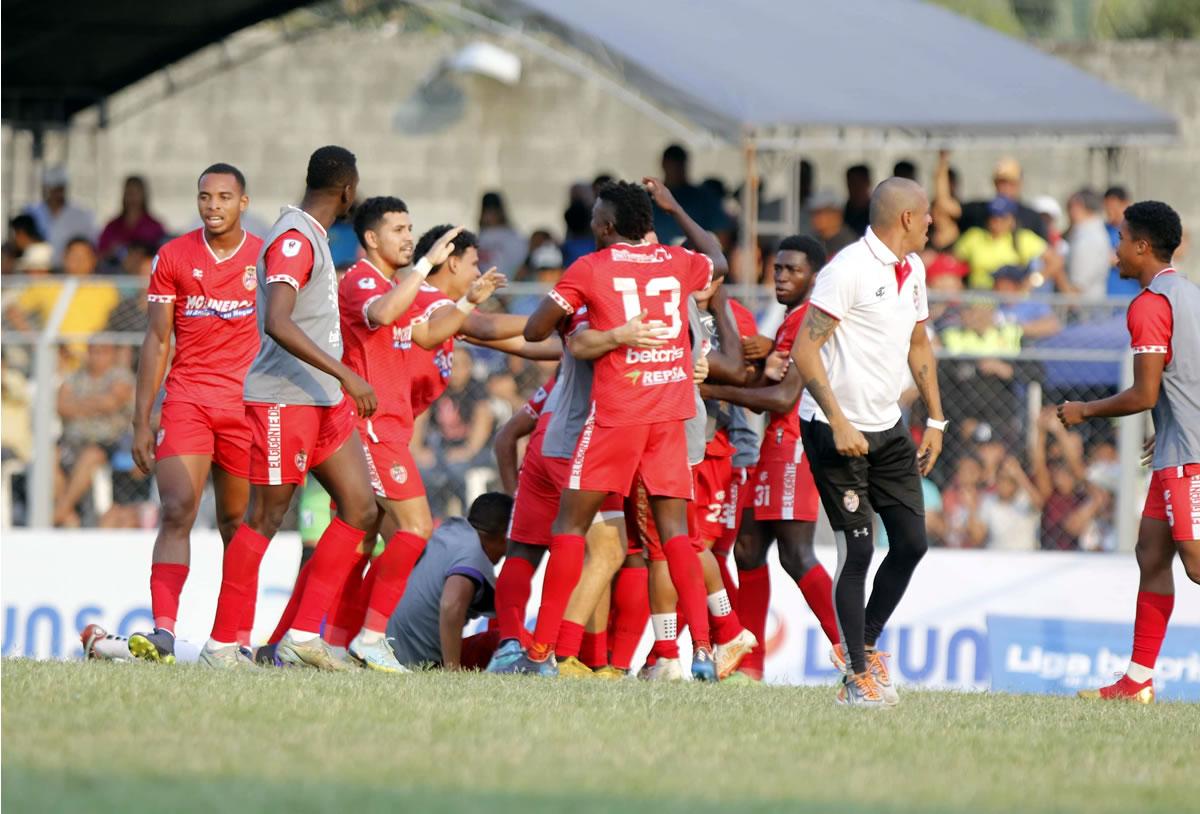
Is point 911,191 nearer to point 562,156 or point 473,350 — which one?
point 473,350

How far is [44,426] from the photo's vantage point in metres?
14.3

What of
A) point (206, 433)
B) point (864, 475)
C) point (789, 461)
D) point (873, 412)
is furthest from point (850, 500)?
point (206, 433)

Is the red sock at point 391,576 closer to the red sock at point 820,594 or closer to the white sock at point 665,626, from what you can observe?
the white sock at point 665,626

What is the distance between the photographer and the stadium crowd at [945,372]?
13680 millimetres

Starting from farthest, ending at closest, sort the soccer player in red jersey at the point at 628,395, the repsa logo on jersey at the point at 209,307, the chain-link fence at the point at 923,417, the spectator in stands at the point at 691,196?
the spectator in stands at the point at 691,196
the chain-link fence at the point at 923,417
the repsa logo on jersey at the point at 209,307
the soccer player in red jersey at the point at 628,395

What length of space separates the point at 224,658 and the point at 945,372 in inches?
265

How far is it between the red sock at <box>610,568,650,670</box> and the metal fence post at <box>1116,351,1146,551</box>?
15.1ft

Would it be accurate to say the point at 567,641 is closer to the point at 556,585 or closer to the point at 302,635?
the point at 556,585

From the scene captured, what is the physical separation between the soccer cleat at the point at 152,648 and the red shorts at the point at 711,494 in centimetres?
304

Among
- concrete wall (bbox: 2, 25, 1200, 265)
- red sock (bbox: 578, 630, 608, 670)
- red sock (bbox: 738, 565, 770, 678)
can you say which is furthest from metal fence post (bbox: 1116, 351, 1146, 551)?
concrete wall (bbox: 2, 25, 1200, 265)

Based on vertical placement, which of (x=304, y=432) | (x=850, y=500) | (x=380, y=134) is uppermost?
(x=380, y=134)

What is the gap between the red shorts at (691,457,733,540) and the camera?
10469 millimetres

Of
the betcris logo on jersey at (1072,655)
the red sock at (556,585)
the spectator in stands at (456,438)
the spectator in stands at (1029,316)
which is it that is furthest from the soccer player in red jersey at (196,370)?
the spectator in stands at (1029,316)

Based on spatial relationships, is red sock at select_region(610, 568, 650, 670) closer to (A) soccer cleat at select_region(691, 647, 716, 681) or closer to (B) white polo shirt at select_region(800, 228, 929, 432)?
(A) soccer cleat at select_region(691, 647, 716, 681)
